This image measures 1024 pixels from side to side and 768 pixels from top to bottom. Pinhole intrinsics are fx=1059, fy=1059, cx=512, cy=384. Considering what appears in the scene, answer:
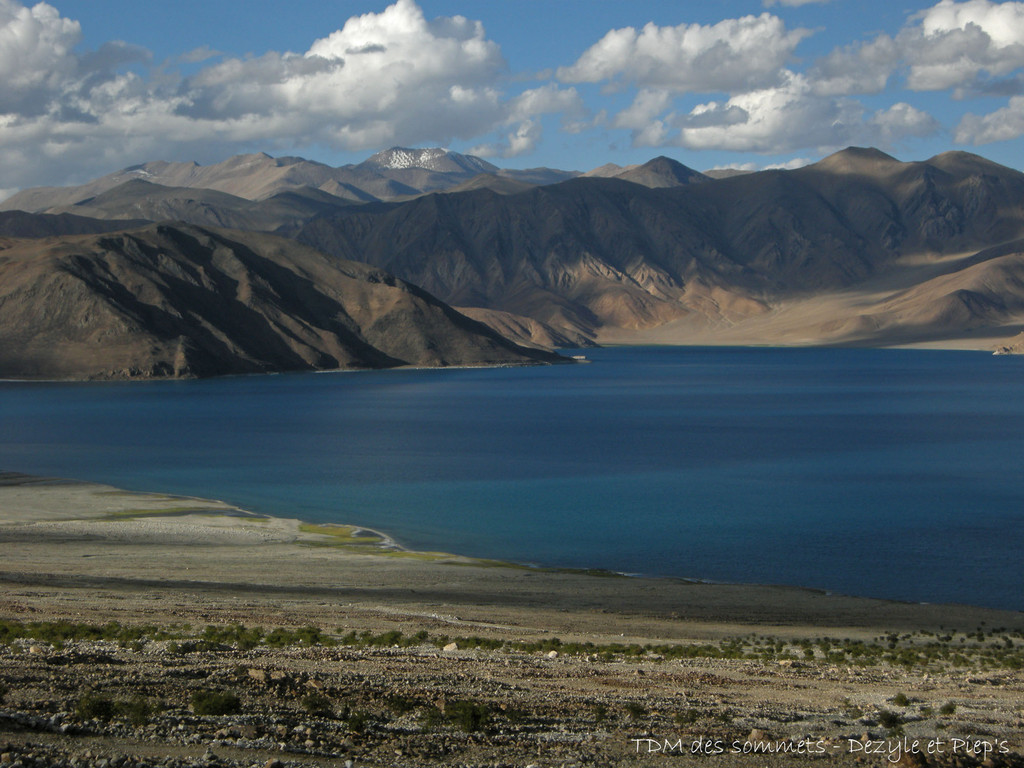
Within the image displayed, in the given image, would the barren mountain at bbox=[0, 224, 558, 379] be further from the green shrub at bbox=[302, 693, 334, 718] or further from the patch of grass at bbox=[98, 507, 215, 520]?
the green shrub at bbox=[302, 693, 334, 718]

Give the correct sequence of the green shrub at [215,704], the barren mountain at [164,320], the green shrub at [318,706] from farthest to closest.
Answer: the barren mountain at [164,320] → the green shrub at [318,706] → the green shrub at [215,704]

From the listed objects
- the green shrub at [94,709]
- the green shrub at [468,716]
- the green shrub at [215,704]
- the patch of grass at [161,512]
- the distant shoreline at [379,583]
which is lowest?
the patch of grass at [161,512]

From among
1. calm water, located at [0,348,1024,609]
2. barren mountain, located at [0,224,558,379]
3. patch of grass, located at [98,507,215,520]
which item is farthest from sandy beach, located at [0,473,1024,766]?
barren mountain, located at [0,224,558,379]

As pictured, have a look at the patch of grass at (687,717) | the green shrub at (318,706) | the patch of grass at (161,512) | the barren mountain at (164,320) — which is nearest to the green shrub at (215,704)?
the green shrub at (318,706)

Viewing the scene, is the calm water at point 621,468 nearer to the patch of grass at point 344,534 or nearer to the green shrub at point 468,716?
the patch of grass at point 344,534

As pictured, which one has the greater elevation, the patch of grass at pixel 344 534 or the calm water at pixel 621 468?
the calm water at pixel 621 468

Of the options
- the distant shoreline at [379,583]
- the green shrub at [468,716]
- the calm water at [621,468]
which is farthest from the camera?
the calm water at [621,468]

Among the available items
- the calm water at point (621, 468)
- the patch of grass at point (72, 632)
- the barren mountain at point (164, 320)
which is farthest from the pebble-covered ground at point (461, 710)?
the barren mountain at point (164, 320)

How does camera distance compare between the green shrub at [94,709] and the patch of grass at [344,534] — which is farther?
the patch of grass at [344,534]
